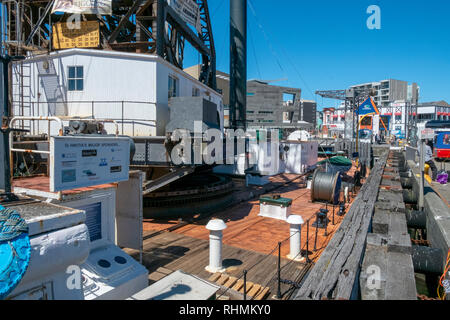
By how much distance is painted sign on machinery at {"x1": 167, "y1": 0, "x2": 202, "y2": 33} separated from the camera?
1789cm

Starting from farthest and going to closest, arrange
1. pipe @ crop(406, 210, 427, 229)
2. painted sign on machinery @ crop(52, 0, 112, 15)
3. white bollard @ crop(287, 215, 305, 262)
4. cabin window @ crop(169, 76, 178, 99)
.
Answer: cabin window @ crop(169, 76, 178, 99), painted sign on machinery @ crop(52, 0, 112, 15), pipe @ crop(406, 210, 427, 229), white bollard @ crop(287, 215, 305, 262)

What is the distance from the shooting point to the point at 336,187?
51.0 feet

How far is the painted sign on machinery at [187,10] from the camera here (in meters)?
17.9

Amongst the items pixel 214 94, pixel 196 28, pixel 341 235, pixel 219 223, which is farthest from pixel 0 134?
pixel 214 94

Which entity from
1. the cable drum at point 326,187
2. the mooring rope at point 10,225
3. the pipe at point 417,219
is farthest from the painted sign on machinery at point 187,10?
the pipe at point 417,219

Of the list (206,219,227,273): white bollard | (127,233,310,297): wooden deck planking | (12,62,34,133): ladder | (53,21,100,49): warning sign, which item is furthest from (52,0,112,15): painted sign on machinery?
(206,219,227,273): white bollard

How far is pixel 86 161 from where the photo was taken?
610cm

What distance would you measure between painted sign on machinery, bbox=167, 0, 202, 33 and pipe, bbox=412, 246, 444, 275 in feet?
55.5

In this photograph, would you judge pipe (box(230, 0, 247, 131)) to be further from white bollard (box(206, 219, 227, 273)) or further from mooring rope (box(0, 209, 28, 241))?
mooring rope (box(0, 209, 28, 241))

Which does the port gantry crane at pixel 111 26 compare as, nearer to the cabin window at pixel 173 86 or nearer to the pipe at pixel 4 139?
the cabin window at pixel 173 86

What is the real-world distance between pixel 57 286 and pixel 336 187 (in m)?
14.2

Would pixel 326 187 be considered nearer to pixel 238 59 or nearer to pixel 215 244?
pixel 215 244

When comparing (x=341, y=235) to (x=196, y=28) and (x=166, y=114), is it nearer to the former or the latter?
(x=166, y=114)

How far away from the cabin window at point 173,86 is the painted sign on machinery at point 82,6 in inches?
184
